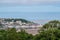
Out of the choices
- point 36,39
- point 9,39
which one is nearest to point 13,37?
point 9,39

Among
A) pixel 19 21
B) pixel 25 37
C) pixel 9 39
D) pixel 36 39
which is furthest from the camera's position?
pixel 19 21

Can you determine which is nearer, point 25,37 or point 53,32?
point 53,32

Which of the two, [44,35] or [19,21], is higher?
A: [44,35]

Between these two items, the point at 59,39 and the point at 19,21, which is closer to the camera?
the point at 59,39

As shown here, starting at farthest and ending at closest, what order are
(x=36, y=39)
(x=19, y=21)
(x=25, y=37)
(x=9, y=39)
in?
(x=19, y=21) → (x=25, y=37) → (x=36, y=39) → (x=9, y=39)

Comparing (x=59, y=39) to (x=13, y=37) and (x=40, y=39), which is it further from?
(x=13, y=37)

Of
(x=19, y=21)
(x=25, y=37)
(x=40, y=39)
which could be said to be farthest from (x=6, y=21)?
(x=40, y=39)

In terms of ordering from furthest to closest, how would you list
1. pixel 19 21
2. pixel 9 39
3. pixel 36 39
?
pixel 19 21, pixel 36 39, pixel 9 39

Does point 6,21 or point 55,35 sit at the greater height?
point 55,35

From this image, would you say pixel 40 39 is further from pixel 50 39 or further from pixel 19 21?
pixel 19 21
